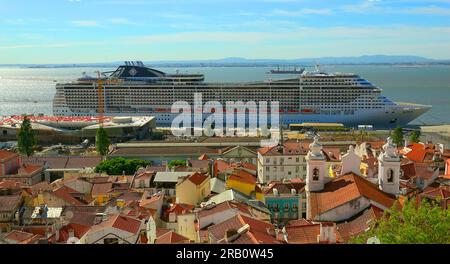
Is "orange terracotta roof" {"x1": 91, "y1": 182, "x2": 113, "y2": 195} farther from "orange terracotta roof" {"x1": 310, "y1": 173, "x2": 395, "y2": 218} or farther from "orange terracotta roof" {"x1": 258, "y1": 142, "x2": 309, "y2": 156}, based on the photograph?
"orange terracotta roof" {"x1": 310, "y1": 173, "x2": 395, "y2": 218}

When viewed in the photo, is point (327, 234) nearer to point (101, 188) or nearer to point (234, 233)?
point (234, 233)

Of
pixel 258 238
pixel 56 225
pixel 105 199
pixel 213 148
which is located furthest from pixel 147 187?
pixel 213 148

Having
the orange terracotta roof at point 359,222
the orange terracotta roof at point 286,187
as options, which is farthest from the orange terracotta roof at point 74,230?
the orange terracotta roof at point 286,187

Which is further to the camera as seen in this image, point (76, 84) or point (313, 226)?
point (76, 84)

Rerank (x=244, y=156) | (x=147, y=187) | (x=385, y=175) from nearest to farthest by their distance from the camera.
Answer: (x=385, y=175) → (x=147, y=187) → (x=244, y=156)
